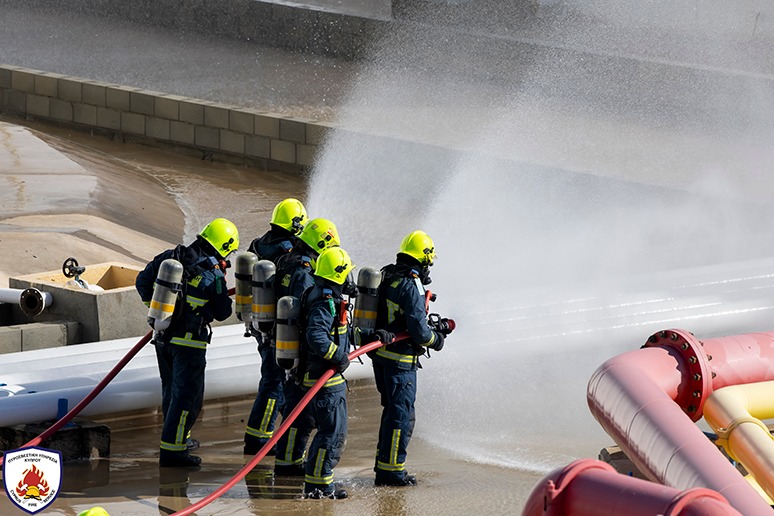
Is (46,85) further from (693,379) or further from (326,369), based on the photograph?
(693,379)

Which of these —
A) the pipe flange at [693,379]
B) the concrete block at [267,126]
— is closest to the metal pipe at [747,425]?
the pipe flange at [693,379]

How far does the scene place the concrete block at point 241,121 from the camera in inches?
679

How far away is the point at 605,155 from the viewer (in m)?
16.5

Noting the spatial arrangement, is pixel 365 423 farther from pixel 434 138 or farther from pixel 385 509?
pixel 434 138

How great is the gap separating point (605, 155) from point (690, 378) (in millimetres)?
10350

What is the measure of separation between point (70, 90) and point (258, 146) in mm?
3547

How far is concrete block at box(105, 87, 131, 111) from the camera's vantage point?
60.8 feet

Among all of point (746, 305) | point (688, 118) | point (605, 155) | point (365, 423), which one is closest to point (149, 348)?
point (365, 423)

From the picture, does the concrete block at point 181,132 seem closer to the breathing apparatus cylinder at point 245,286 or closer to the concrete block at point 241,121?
the concrete block at point 241,121

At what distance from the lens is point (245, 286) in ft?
26.8

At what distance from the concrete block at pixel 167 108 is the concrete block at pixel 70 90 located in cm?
149

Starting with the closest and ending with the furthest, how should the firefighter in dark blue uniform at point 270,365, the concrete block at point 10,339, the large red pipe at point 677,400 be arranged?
the large red pipe at point 677,400 < the firefighter in dark blue uniform at point 270,365 < the concrete block at point 10,339

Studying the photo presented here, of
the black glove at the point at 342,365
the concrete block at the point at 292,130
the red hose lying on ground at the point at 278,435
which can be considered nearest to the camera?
the red hose lying on ground at the point at 278,435

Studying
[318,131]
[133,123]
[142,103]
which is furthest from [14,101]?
[318,131]
